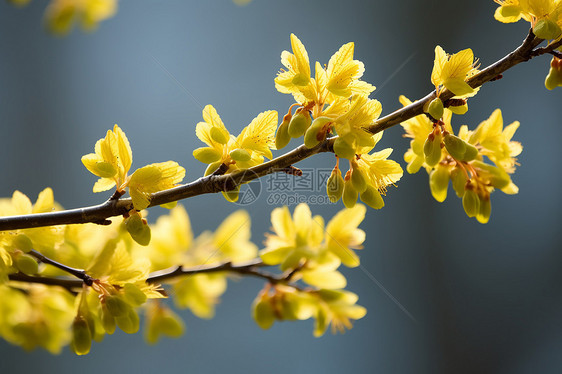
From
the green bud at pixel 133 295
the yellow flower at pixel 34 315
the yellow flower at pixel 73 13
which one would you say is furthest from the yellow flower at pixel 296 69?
the yellow flower at pixel 73 13

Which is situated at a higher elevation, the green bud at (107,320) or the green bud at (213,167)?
the green bud at (213,167)

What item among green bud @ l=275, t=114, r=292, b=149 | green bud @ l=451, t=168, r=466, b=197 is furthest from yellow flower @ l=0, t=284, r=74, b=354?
green bud @ l=451, t=168, r=466, b=197

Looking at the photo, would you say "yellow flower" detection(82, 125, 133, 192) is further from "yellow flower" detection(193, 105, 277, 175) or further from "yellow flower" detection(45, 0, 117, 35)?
"yellow flower" detection(45, 0, 117, 35)

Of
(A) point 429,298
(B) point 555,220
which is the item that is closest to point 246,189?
(A) point 429,298

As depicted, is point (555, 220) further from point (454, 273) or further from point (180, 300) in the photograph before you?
point (180, 300)

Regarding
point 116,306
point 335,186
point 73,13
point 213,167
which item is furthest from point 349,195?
point 73,13

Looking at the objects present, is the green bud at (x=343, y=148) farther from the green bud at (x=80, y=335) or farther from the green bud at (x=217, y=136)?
the green bud at (x=80, y=335)

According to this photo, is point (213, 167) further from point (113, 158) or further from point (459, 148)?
point (459, 148)
